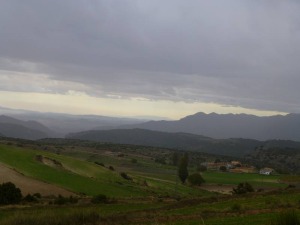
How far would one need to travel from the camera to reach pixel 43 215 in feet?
95.3

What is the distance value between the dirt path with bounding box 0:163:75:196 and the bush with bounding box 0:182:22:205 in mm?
5967

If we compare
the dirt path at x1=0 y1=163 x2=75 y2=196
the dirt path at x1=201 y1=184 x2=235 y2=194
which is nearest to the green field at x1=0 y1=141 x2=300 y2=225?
the dirt path at x1=0 y1=163 x2=75 y2=196

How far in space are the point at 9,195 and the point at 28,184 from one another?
11.7 meters

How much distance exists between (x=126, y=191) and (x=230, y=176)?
5504cm

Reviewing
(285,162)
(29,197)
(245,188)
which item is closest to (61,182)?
(29,197)

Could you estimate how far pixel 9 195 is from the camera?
46094 millimetres

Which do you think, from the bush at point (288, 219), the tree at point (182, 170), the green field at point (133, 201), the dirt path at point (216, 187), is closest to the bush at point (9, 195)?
the green field at point (133, 201)

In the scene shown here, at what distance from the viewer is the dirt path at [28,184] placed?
5564 centimetres

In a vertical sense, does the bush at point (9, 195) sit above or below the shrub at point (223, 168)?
above

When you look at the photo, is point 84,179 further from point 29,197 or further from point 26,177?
point 29,197

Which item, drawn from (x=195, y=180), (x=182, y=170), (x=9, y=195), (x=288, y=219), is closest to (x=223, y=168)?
(x=182, y=170)

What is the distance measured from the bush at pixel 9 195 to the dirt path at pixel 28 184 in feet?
19.6

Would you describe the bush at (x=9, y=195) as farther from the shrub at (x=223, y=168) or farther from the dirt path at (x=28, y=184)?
the shrub at (x=223, y=168)

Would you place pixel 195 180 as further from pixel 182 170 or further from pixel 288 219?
pixel 288 219
